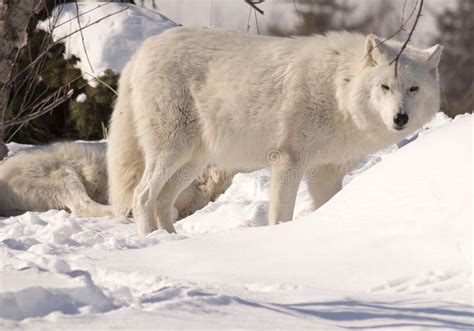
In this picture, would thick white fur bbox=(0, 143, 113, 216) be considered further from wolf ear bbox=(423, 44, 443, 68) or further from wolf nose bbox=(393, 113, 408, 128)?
wolf ear bbox=(423, 44, 443, 68)

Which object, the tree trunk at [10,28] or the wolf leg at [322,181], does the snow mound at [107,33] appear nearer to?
the wolf leg at [322,181]

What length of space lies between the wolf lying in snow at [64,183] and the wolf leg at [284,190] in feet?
7.22

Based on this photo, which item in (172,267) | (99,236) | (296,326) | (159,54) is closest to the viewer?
(296,326)

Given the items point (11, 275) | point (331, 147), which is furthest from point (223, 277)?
point (331, 147)

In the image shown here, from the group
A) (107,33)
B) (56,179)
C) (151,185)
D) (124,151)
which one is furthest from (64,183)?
(107,33)

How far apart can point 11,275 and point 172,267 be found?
1.21 m

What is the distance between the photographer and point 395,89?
21.0 ft

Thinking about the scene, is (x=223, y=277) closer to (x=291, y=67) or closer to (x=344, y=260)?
(x=344, y=260)

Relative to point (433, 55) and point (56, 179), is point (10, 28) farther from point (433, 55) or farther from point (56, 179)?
point (56, 179)

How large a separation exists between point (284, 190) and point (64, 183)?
303 centimetres

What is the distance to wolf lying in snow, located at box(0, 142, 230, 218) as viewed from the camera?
8.64 m

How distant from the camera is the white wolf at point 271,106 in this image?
6566mm

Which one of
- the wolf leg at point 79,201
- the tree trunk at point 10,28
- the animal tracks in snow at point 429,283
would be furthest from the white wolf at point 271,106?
the animal tracks in snow at point 429,283

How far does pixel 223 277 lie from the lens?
4.19 meters
